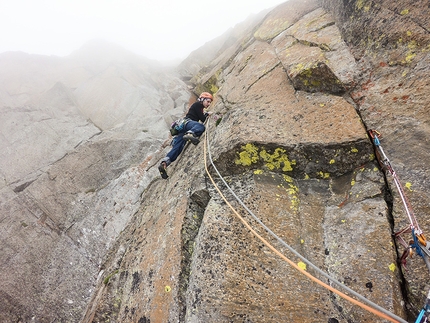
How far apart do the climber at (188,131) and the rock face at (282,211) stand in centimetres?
36

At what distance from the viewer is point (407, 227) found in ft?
12.0

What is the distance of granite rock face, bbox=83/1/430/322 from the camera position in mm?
3902

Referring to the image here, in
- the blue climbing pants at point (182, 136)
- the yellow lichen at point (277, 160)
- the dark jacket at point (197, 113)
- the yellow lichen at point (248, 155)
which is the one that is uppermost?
the dark jacket at point (197, 113)

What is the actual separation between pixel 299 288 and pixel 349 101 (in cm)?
465

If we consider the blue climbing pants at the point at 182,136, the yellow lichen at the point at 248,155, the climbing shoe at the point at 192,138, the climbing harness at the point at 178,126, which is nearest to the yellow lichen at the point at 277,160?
the yellow lichen at the point at 248,155

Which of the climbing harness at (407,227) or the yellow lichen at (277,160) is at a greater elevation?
the yellow lichen at (277,160)

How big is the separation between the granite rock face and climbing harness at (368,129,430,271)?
0.15m

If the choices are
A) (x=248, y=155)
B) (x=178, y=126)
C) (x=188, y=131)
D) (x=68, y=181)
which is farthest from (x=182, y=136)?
(x=68, y=181)

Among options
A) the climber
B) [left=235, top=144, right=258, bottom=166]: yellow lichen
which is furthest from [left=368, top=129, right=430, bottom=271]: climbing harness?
the climber

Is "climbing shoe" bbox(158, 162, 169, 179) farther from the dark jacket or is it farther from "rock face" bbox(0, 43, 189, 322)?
the dark jacket

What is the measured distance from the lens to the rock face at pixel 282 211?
13.0ft

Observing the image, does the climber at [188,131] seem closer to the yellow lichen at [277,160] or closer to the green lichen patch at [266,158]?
the green lichen patch at [266,158]

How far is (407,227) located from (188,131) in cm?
672

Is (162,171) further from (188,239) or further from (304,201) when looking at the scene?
(304,201)
